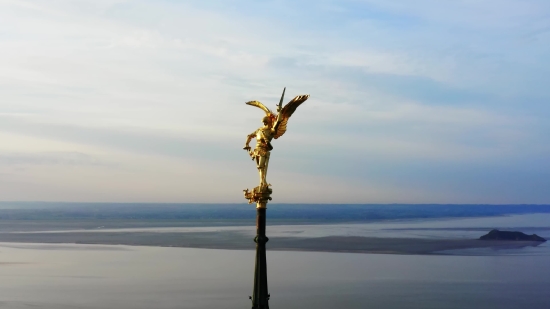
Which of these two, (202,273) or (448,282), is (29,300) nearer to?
(202,273)

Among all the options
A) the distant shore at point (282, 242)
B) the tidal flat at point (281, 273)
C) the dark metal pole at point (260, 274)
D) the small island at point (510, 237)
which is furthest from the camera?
the small island at point (510, 237)

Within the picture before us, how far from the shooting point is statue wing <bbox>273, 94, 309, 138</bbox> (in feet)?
32.7

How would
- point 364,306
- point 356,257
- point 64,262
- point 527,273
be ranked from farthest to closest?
point 356,257 < point 64,262 < point 527,273 < point 364,306

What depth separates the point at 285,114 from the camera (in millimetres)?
10070

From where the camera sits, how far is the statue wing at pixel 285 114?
9.95 m

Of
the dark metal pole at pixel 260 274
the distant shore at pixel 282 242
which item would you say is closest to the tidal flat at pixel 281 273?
the distant shore at pixel 282 242

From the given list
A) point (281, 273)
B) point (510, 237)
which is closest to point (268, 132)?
point (281, 273)

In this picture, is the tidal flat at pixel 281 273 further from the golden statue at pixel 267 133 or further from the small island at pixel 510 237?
the golden statue at pixel 267 133

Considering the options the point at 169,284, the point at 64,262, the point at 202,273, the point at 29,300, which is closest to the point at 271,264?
the point at 202,273

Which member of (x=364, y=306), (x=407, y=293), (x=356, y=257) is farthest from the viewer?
(x=356, y=257)

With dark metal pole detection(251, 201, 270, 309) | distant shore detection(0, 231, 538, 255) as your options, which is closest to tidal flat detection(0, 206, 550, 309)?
distant shore detection(0, 231, 538, 255)

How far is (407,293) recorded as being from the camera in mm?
40469

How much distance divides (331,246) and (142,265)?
22221mm

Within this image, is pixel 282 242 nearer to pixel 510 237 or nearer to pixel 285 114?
pixel 510 237
